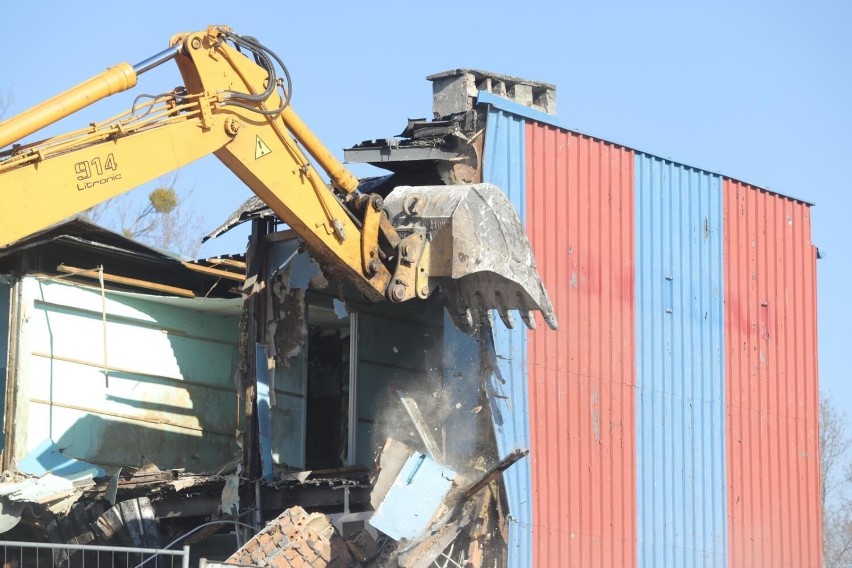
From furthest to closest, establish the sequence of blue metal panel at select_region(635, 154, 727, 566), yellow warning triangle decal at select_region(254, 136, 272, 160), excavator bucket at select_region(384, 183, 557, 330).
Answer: blue metal panel at select_region(635, 154, 727, 566)
excavator bucket at select_region(384, 183, 557, 330)
yellow warning triangle decal at select_region(254, 136, 272, 160)

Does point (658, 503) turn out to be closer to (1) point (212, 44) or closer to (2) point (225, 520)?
(2) point (225, 520)

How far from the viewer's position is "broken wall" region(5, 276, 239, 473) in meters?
15.9

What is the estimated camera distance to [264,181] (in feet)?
38.2

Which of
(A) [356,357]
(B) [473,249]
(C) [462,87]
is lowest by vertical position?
(A) [356,357]

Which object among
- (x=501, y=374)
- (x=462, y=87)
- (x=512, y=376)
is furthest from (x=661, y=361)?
(x=462, y=87)

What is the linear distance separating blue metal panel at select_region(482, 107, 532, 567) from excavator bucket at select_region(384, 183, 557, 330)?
85 cm

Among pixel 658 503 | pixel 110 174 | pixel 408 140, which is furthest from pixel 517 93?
pixel 110 174

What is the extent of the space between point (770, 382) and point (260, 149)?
915 cm

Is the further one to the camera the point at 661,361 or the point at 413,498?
the point at 661,361

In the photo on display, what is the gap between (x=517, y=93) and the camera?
16406 mm

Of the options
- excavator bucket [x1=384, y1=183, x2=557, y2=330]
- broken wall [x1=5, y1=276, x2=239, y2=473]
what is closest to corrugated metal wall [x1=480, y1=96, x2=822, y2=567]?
excavator bucket [x1=384, y1=183, x2=557, y2=330]

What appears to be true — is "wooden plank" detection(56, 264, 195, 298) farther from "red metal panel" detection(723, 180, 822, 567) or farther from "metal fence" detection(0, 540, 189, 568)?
"red metal panel" detection(723, 180, 822, 567)

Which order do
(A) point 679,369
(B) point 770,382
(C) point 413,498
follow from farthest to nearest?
1. (B) point 770,382
2. (A) point 679,369
3. (C) point 413,498

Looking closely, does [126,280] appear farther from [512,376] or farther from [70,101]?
[70,101]
